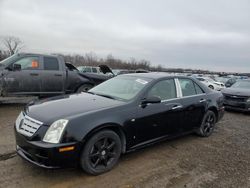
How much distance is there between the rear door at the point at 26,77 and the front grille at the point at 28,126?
435 cm

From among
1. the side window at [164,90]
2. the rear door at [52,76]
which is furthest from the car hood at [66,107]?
the rear door at [52,76]

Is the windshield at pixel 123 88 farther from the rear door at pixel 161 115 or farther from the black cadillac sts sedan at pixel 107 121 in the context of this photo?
the rear door at pixel 161 115

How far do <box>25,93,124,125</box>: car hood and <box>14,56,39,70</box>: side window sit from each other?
4.09 metres

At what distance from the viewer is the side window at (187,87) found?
5.00 meters

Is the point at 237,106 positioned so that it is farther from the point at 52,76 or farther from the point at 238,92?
the point at 52,76

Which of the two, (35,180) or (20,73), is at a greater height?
(20,73)

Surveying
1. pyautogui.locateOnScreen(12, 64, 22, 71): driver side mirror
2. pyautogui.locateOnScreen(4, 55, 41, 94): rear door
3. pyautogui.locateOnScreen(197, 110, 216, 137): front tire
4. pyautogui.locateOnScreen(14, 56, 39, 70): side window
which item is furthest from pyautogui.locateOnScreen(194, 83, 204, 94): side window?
pyautogui.locateOnScreen(12, 64, 22, 71): driver side mirror

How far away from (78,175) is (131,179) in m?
0.77

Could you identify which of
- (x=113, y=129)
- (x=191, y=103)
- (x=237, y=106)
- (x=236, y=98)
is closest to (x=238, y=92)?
(x=236, y=98)

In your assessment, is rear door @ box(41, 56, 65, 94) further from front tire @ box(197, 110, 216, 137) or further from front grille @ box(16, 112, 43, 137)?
front tire @ box(197, 110, 216, 137)

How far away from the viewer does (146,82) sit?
4402mm

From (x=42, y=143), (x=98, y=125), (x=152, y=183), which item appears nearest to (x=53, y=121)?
(x=42, y=143)

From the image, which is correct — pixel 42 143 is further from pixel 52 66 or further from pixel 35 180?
pixel 52 66

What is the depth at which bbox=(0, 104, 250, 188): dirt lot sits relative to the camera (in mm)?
3254
